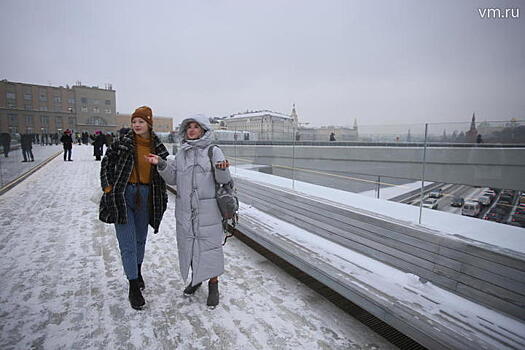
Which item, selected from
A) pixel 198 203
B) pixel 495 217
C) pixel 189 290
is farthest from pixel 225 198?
pixel 495 217

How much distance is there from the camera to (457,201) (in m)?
2.94

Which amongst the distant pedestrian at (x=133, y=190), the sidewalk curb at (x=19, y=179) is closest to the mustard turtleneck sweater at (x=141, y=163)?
the distant pedestrian at (x=133, y=190)

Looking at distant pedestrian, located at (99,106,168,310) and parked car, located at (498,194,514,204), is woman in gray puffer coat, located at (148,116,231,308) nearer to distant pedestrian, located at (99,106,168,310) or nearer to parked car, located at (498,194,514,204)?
distant pedestrian, located at (99,106,168,310)

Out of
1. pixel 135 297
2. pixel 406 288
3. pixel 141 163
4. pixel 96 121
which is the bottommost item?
pixel 135 297

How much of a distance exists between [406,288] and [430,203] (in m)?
1.08

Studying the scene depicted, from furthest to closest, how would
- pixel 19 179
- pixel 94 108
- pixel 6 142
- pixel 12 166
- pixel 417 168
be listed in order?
pixel 94 108 → pixel 19 179 → pixel 12 166 → pixel 6 142 → pixel 417 168

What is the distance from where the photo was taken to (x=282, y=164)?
226 inches

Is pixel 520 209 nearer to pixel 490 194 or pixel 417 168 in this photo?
pixel 490 194

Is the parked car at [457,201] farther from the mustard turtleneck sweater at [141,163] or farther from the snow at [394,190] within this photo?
the mustard turtleneck sweater at [141,163]

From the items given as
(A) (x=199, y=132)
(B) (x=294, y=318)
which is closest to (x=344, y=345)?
(B) (x=294, y=318)

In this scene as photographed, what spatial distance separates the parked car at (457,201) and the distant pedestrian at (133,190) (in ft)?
10.1

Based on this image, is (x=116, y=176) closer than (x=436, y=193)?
→ Yes

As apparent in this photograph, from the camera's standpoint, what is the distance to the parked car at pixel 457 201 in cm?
289

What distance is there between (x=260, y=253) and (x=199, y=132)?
217 cm
